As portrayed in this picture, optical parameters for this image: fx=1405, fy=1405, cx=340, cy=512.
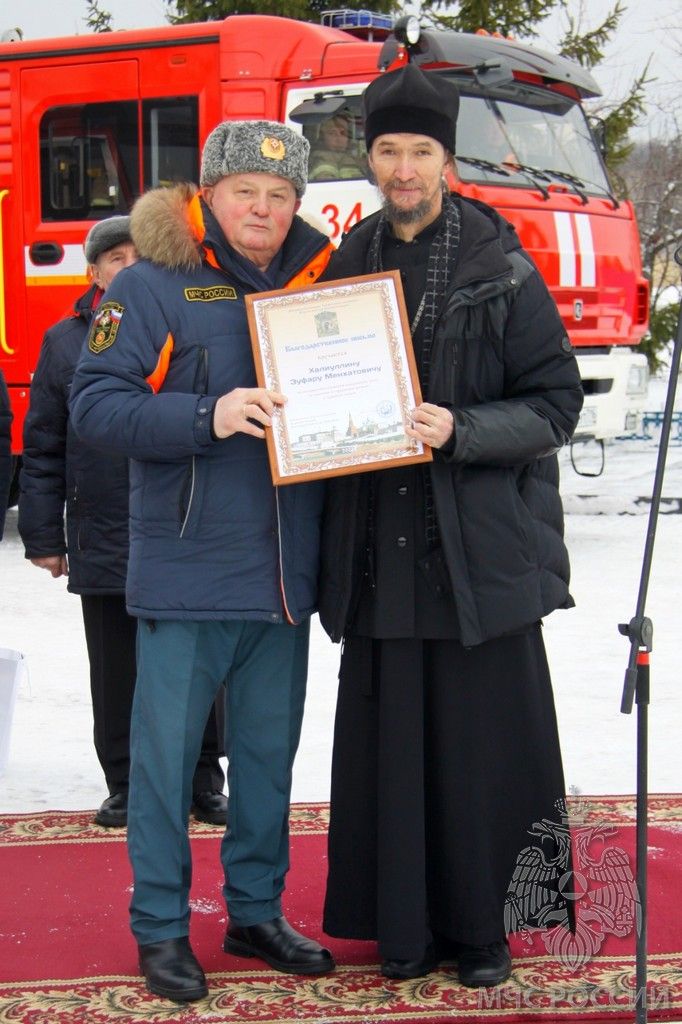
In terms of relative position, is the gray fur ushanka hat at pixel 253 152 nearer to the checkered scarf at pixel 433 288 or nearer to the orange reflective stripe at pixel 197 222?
the orange reflective stripe at pixel 197 222

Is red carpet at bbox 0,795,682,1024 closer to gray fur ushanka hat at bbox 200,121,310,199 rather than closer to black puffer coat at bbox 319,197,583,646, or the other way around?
black puffer coat at bbox 319,197,583,646

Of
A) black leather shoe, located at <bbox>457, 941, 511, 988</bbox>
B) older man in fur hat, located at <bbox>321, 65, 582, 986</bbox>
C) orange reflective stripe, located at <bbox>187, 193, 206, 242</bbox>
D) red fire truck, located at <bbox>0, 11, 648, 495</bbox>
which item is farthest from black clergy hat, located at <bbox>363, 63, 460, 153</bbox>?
red fire truck, located at <bbox>0, 11, 648, 495</bbox>

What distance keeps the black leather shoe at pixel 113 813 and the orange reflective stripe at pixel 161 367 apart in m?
1.59

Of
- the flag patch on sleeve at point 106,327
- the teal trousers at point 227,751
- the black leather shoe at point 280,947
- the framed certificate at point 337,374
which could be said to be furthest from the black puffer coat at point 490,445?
the black leather shoe at point 280,947

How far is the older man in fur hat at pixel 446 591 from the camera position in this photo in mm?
2822

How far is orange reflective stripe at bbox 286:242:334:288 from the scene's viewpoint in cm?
297

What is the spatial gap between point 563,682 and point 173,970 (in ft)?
9.64

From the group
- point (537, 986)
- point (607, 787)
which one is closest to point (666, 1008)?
point (537, 986)

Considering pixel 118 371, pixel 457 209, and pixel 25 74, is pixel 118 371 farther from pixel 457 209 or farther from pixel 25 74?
pixel 25 74

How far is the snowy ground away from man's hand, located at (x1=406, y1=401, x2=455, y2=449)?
5.99ft

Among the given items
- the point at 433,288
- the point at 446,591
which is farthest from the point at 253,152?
the point at 446,591

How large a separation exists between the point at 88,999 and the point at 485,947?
836 mm

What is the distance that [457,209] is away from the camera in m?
2.95

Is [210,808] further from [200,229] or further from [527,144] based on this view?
[527,144]
